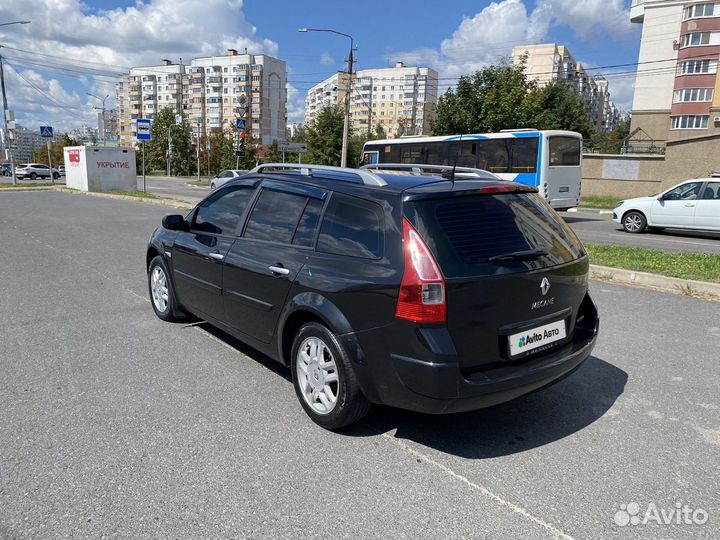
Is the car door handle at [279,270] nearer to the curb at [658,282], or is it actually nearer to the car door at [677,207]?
the curb at [658,282]

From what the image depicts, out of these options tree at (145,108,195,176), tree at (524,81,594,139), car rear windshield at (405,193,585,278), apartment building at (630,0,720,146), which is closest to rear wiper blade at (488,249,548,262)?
car rear windshield at (405,193,585,278)

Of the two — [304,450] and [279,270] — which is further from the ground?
[279,270]

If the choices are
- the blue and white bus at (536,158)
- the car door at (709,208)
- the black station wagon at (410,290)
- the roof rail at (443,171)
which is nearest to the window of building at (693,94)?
the blue and white bus at (536,158)

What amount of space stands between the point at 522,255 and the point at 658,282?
5412 mm

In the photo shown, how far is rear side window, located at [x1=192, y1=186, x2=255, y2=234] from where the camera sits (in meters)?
4.45

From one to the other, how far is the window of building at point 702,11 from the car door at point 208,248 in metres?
57.0

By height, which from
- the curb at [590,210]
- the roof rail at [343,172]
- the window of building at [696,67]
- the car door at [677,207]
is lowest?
the curb at [590,210]

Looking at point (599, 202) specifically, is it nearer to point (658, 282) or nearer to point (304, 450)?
point (658, 282)

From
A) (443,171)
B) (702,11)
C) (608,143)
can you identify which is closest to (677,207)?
(443,171)

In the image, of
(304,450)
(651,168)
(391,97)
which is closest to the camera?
(304,450)

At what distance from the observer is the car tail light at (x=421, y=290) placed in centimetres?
289

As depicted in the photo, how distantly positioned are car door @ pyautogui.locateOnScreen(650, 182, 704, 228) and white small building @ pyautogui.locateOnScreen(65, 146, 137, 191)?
85.7ft

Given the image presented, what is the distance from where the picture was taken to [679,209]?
49.5ft

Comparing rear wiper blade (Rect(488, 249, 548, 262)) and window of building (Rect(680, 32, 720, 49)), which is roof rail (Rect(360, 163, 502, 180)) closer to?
rear wiper blade (Rect(488, 249, 548, 262))
